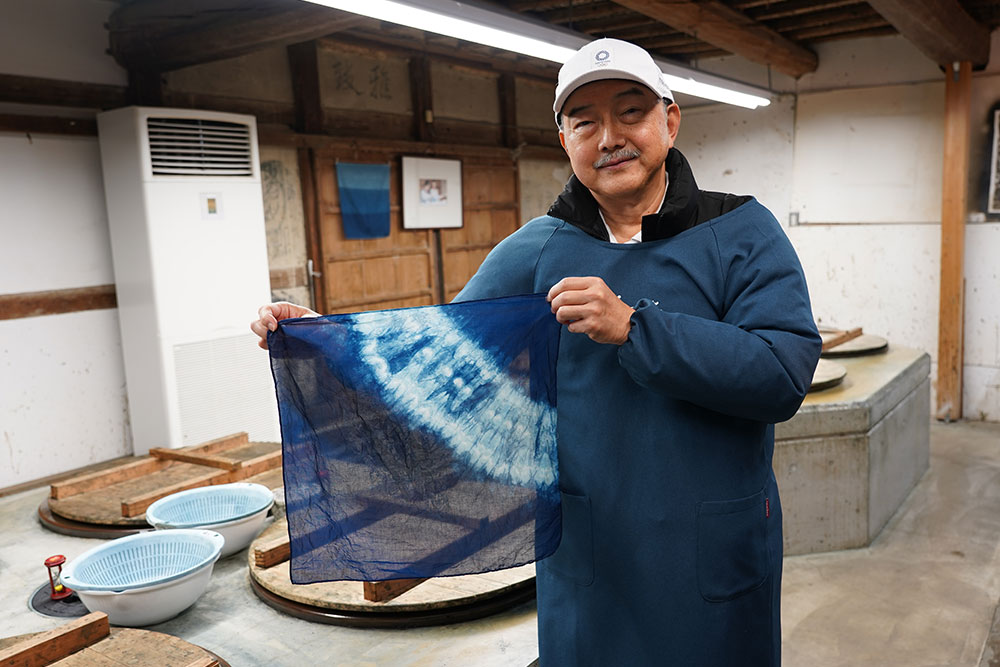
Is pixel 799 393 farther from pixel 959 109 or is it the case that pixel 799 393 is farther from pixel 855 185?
pixel 855 185

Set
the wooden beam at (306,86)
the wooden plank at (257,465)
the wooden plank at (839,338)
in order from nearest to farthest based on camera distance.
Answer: the wooden plank at (257,465), the wooden plank at (839,338), the wooden beam at (306,86)

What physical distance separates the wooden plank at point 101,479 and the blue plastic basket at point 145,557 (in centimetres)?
94

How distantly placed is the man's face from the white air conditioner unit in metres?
3.42

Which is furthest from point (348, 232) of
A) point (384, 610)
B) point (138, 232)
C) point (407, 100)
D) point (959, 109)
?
point (959, 109)

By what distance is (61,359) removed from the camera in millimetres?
4324

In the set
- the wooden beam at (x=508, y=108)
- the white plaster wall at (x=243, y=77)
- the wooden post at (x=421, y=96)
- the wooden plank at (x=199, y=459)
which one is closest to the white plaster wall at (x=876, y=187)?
the wooden beam at (x=508, y=108)

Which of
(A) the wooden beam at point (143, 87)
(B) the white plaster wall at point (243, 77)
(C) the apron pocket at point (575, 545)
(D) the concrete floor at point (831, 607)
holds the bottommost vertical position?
(D) the concrete floor at point (831, 607)

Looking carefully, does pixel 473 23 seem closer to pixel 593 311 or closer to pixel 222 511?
pixel 222 511

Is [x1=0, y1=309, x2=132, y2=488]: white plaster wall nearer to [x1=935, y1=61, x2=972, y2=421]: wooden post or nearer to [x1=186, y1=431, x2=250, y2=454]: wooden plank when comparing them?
[x1=186, y1=431, x2=250, y2=454]: wooden plank

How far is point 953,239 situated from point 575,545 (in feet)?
19.2

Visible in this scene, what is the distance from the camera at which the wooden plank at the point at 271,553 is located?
2.05 metres

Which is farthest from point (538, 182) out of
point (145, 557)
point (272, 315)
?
point (272, 315)

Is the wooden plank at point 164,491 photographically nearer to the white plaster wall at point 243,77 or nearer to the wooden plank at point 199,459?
the wooden plank at point 199,459

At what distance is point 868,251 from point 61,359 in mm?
6352
